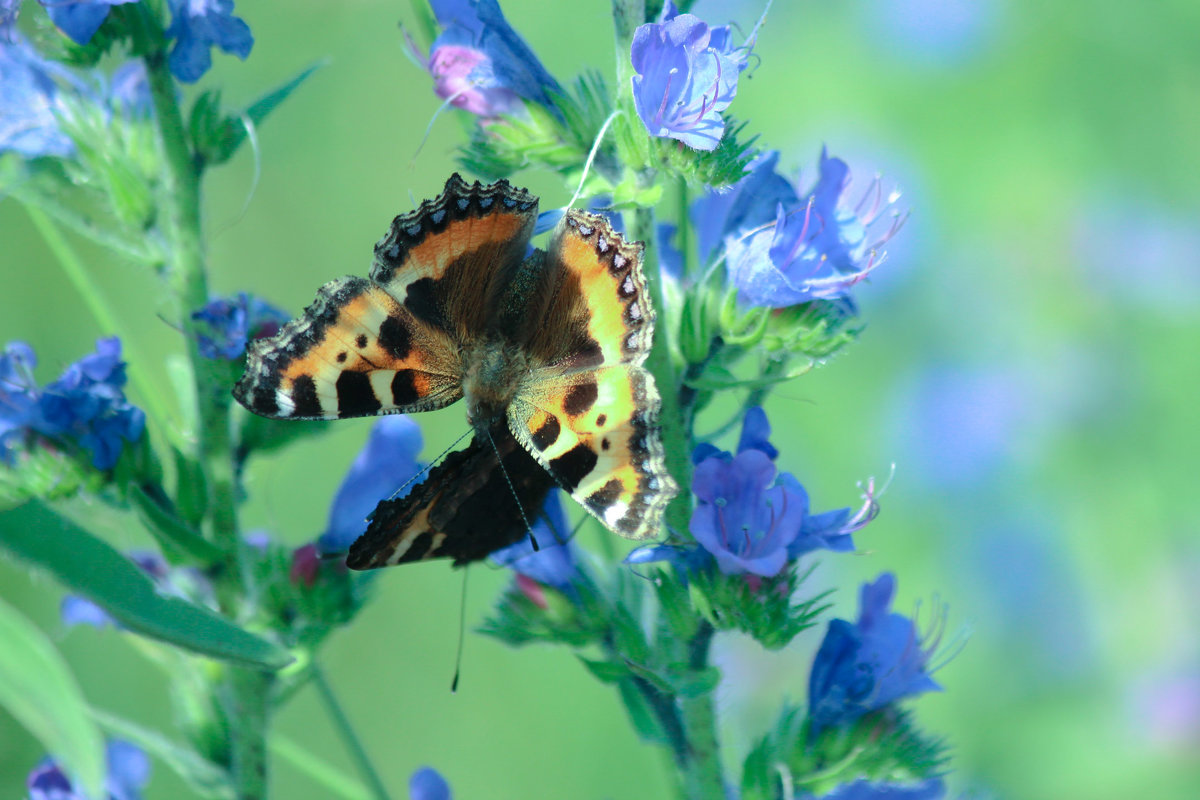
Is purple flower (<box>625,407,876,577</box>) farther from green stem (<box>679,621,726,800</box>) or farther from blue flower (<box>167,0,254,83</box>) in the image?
blue flower (<box>167,0,254,83</box>)

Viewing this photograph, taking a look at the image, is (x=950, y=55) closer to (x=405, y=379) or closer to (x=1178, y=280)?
(x=1178, y=280)

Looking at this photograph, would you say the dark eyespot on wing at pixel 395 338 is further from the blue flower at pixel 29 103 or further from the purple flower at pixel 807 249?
the blue flower at pixel 29 103

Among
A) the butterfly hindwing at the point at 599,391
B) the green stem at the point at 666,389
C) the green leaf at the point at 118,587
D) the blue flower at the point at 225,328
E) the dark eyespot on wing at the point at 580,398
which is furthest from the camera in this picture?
the blue flower at the point at 225,328

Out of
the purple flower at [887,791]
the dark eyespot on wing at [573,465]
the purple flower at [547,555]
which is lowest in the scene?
the purple flower at [887,791]

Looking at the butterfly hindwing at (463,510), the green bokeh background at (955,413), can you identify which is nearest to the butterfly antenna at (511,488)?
the butterfly hindwing at (463,510)

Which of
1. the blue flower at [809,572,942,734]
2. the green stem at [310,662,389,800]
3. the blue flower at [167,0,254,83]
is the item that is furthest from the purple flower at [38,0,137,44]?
the blue flower at [809,572,942,734]

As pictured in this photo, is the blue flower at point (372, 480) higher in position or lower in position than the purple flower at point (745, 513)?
higher

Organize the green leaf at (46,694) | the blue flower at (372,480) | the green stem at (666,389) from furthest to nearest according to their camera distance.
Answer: the blue flower at (372,480) → the green stem at (666,389) → the green leaf at (46,694)
